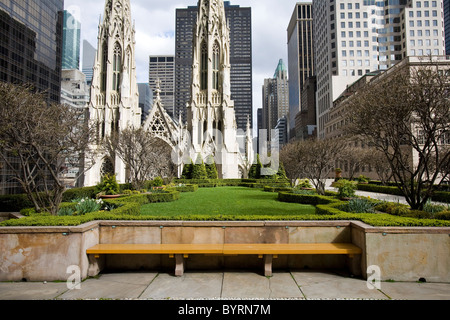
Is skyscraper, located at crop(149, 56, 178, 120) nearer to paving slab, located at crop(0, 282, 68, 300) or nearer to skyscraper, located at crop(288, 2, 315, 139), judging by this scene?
skyscraper, located at crop(288, 2, 315, 139)

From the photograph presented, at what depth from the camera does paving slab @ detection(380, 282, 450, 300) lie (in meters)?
4.73

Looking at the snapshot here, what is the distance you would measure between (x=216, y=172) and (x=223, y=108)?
10.3 m

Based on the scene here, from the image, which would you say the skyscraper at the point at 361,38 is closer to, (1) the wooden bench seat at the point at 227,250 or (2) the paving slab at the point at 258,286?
A: (1) the wooden bench seat at the point at 227,250

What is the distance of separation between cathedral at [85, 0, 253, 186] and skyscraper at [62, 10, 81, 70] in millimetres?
106931

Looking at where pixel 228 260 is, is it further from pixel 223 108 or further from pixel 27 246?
pixel 223 108

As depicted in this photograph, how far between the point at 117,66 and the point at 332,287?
46.4m

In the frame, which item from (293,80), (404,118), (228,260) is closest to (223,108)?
(404,118)

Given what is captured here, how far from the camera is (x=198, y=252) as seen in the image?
18.4 ft

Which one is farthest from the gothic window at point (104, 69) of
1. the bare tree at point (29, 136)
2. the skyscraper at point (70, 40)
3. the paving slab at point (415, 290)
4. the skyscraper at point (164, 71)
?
the skyscraper at point (164, 71)

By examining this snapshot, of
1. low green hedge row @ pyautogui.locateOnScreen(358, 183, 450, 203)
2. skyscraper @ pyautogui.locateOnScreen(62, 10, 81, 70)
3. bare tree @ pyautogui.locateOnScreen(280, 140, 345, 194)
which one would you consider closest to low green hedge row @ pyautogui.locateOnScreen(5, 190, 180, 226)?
bare tree @ pyautogui.locateOnScreen(280, 140, 345, 194)

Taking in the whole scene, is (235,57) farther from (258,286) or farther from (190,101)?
(258,286)

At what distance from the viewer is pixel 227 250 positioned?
18.4 ft

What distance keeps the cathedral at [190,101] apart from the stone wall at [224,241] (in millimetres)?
34403

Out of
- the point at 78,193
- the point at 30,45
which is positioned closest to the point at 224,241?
the point at 78,193
